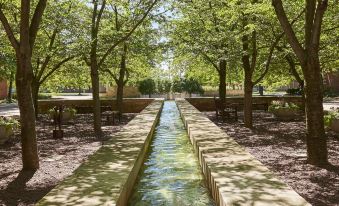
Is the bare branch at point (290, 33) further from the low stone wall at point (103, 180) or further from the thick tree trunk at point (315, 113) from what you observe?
the low stone wall at point (103, 180)

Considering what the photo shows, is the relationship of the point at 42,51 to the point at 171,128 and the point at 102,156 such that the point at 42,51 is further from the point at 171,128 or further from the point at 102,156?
the point at 102,156

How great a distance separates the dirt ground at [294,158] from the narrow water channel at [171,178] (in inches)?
66.2

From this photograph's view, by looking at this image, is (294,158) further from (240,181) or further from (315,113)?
(240,181)

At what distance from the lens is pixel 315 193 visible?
6660mm

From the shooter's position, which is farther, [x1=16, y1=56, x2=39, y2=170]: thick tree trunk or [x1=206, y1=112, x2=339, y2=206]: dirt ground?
[x1=16, y1=56, x2=39, y2=170]: thick tree trunk

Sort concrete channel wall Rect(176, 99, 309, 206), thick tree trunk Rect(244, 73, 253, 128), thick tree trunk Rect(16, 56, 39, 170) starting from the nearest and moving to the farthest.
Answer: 1. concrete channel wall Rect(176, 99, 309, 206)
2. thick tree trunk Rect(16, 56, 39, 170)
3. thick tree trunk Rect(244, 73, 253, 128)

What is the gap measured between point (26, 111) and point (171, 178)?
375 centimetres

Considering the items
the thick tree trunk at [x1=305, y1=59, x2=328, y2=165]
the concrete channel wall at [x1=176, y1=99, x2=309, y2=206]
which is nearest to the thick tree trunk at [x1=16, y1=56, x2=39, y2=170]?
the concrete channel wall at [x1=176, y1=99, x2=309, y2=206]

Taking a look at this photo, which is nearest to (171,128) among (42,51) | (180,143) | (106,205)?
(180,143)

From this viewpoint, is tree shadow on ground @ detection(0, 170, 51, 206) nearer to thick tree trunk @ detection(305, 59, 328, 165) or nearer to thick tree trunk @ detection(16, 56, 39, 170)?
thick tree trunk @ detection(16, 56, 39, 170)

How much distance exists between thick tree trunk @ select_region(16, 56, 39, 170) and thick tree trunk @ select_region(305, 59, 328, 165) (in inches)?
256

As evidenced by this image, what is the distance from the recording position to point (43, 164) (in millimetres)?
9883

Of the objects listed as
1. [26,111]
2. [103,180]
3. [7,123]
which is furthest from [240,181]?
[7,123]

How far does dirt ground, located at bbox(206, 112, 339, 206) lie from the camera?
679cm
